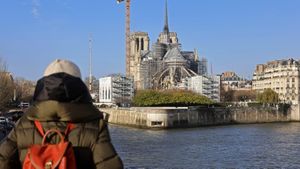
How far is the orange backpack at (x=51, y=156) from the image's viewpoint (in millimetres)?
2611

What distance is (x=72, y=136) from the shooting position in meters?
2.90

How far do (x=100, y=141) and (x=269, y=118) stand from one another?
295 ft

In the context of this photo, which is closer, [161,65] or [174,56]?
[174,56]

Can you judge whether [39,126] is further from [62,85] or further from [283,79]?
[283,79]

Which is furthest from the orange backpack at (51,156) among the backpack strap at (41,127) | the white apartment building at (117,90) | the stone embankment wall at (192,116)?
the white apartment building at (117,90)

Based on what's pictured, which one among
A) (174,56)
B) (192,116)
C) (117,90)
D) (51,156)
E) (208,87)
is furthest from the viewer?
(174,56)

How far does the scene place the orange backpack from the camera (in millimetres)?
2611

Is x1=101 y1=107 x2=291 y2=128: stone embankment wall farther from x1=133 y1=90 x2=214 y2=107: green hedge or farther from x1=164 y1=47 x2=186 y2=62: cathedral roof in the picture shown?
x1=164 y1=47 x2=186 y2=62: cathedral roof

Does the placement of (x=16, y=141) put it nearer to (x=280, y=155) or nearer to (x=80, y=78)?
(x=80, y=78)

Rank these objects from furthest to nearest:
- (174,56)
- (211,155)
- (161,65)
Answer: (161,65), (174,56), (211,155)

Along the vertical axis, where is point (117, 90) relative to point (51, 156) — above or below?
above

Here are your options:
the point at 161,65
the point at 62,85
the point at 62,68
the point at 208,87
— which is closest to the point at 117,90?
the point at 208,87

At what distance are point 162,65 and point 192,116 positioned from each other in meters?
87.9

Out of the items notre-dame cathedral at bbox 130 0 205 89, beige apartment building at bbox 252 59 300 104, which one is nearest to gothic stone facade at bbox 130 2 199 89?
notre-dame cathedral at bbox 130 0 205 89
